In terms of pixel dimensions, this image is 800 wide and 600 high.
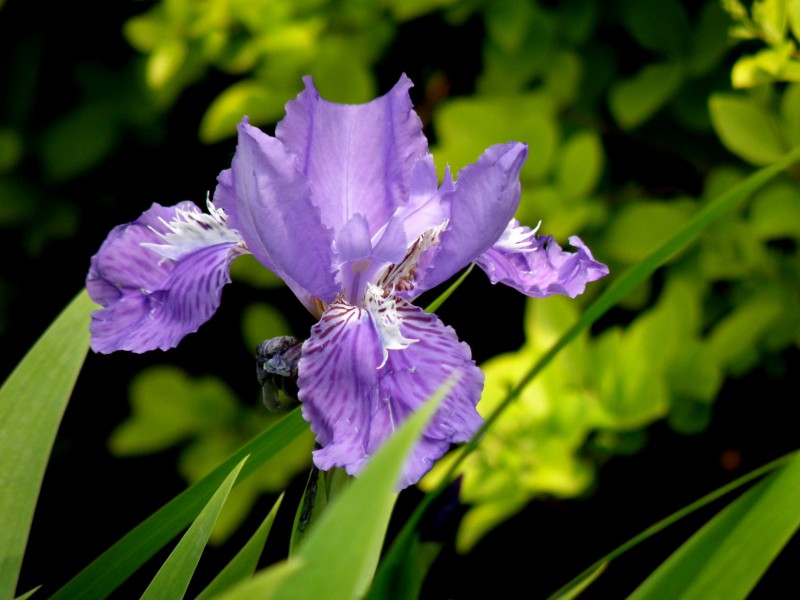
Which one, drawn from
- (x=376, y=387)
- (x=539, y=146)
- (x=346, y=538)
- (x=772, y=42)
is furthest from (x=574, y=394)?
(x=346, y=538)

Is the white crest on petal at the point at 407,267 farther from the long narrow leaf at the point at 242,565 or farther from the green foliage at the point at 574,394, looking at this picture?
the green foliage at the point at 574,394

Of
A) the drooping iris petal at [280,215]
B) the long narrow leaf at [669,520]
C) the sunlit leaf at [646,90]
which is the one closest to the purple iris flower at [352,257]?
the drooping iris petal at [280,215]

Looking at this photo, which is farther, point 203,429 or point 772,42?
point 203,429

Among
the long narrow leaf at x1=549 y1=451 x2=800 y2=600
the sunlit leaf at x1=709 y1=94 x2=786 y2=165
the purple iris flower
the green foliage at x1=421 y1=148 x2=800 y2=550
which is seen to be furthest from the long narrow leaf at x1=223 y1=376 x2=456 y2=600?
the sunlit leaf at x1=709 y1=94 x2=786 y2=165

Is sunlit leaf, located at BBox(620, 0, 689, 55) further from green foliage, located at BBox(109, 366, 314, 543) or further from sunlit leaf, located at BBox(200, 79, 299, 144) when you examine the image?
green foliage, located at BBox(109, 366, 314, 543)

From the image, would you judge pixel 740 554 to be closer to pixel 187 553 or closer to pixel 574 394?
pixel 187 553

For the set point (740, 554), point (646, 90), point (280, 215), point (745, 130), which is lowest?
point (740, 554)
